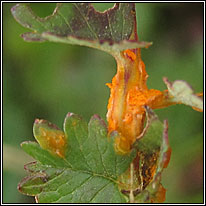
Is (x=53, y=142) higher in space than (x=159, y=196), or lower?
higher

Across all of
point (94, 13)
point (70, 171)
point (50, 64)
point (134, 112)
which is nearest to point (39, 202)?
point (70, 171)

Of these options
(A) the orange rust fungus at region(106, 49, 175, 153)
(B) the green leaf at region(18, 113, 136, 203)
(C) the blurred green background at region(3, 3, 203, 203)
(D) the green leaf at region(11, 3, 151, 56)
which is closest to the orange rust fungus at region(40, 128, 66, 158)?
(B) the green leaf at region(18, 113, 136, 203)

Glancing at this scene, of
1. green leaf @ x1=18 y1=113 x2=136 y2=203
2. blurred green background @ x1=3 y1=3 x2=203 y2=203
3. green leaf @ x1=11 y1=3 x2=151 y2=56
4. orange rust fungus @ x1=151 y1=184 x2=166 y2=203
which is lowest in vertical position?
orange rust fungus @ x1=151 y1=184 x2=166 y2=203

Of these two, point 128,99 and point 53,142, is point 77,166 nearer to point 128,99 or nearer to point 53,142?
point 53,142

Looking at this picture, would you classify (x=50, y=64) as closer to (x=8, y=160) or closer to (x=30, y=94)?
(x=30, y=94)

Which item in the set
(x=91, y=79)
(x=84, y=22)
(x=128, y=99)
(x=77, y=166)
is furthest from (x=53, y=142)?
(x=91, y=79)

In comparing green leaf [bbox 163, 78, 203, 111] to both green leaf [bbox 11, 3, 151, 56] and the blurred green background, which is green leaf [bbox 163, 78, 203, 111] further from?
the blurred green background

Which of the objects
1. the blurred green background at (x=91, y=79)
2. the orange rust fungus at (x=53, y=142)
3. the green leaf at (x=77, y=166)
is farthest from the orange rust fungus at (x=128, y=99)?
the blurred green background at (x=91, y=79)

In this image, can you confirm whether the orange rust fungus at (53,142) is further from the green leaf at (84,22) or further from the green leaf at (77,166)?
the green leaf at (84,22)
